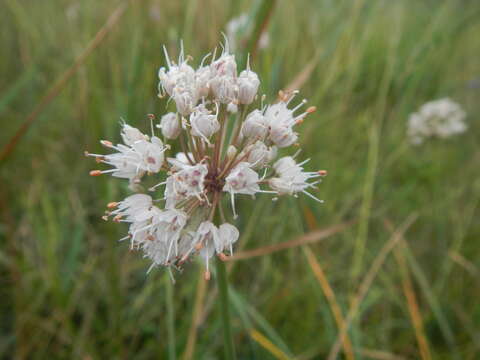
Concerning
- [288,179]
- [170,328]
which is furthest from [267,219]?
[288,179]

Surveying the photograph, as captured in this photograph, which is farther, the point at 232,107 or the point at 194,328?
the point at 194,328

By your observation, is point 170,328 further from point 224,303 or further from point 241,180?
point 241,180

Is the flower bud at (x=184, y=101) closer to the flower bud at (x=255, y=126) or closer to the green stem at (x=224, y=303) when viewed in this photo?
the flower bud at (x=255, y=126)

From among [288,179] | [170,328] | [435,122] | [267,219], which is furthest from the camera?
[435,122]

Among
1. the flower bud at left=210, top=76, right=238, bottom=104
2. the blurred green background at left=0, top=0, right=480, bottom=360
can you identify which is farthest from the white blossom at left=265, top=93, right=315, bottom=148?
the blurred green background at left=0, top=0, right=480, bottom=360

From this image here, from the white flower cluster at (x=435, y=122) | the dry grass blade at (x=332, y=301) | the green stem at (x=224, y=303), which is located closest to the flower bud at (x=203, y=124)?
the green stem at (x=224, y=303)

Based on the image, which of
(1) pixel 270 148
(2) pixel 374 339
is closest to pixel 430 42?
(2) pixel 374 339

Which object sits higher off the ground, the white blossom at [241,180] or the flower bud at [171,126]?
the flower bud at [171,126]
